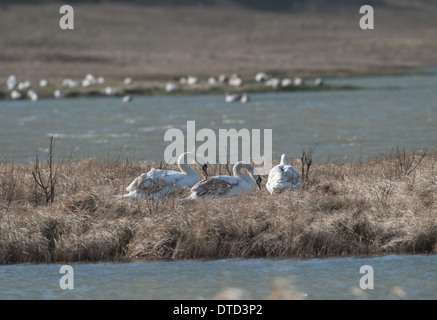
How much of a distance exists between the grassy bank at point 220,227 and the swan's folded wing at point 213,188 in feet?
1.71

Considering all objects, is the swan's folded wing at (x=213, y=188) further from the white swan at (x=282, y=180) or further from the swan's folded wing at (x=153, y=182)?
the white swan at (x=282, y=180)

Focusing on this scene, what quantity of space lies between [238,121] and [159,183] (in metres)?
18.0

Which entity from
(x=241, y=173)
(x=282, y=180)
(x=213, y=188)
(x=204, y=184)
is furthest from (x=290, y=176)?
(x=204, y=184)

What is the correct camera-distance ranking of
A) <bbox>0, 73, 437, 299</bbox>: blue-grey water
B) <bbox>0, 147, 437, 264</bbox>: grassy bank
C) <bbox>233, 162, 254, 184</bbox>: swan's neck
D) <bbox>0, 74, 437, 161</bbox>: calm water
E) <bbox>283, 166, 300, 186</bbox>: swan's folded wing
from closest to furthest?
<bbox>0, 73, 437, 299</bbox>: blue-grey water
<bbox>0, 147, 437, 264</bbox>: grassy bank
<bbox>283, 166, 300, 186</bbox>: swan's folded wing
<bbox>233, 162, 254, 184</bbox>: swan's neck
<bbox>0, 74, 437, 161</bbox>: calm water

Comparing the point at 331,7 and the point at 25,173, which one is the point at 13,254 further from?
the point at 331,7

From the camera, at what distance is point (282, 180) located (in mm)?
12891

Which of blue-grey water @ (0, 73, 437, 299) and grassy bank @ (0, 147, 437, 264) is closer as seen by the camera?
blue-grey water @ (0, 73, 437, 299)

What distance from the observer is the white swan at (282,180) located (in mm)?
12820

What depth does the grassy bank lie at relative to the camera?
11055mm

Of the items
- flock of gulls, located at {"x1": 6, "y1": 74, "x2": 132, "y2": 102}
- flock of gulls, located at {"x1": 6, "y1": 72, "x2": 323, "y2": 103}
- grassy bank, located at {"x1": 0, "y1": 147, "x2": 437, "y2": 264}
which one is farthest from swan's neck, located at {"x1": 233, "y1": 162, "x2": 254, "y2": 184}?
flock of gulls, located at {"x1": 6, "y1": 74, "x2": 132, "y2": 102}

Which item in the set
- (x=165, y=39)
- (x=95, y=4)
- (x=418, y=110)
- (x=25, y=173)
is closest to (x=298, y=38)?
(x=165, y=39)

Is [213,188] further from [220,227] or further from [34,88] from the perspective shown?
[34,88]

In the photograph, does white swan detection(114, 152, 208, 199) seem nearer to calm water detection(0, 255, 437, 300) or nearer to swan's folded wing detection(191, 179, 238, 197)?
swan's folded wing detection(191, 179, 238, 197)

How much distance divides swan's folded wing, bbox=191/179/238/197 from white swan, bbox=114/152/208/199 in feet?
1.45
